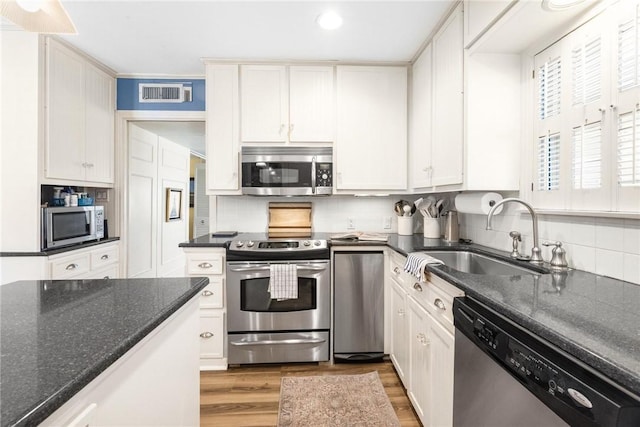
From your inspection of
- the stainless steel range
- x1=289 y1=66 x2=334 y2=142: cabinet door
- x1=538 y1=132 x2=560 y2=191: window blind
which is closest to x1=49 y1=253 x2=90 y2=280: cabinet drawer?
the stainless steel range

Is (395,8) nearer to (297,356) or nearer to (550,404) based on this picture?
(550,404)

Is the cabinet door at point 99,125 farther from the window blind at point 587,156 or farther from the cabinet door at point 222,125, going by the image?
the window blind at point 587,156

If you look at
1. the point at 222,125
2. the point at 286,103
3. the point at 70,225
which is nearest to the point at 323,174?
the point at 286,103

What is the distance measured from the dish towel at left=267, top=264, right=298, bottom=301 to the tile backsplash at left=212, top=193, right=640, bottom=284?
2.71 ft

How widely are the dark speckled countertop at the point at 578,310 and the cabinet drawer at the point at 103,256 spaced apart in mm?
2812

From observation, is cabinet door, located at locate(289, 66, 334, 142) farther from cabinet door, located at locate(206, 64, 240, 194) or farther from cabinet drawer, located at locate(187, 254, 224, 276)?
cabinet drawer, located at locate(187, 254, 224, 276)

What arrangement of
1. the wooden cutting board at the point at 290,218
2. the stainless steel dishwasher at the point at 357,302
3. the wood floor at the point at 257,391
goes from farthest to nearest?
the wooden cutting board at the point at 290,218, the stainless steel dishwasher at the point at 357,302, the wood floor at the point at 257,391

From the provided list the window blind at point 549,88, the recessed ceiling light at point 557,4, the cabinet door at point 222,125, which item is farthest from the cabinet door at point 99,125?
the window blind at point 549,88

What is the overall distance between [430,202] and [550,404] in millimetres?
1953

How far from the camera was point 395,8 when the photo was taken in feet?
6.60

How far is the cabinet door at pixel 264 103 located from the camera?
2727mm

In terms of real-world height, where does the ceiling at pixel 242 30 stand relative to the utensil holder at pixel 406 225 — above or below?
above

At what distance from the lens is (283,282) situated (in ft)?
7.66

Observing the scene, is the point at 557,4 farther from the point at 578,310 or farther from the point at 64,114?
the point at 64,114
